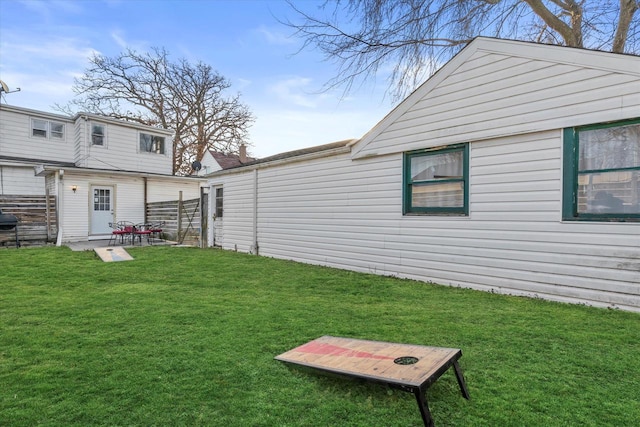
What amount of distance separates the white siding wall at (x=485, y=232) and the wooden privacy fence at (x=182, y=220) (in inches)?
214

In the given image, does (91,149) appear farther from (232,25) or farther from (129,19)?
(232,25)

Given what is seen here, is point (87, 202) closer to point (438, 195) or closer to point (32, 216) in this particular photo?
point (32, 216)

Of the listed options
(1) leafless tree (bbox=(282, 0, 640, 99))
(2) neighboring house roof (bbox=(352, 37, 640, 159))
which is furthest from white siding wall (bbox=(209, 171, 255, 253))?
(2) neighboring house roof (bbox=(352, 37, 640, 159))

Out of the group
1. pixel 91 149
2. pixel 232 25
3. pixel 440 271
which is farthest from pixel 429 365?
pixel 91 149

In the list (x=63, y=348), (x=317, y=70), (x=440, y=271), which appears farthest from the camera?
(x=317, y=70)

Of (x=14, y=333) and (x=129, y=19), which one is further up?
(x=129, y=19)

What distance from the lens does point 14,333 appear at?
135 inches

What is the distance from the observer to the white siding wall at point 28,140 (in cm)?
1398

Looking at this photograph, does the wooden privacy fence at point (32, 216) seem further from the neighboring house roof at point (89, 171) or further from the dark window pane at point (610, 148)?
the dark window pane at point (610, 148)

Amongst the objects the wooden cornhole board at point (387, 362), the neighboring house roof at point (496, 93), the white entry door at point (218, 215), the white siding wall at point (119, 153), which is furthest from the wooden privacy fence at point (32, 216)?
the wooden cornhole board at point (387, 362)

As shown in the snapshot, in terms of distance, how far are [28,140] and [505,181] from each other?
17.6 metres

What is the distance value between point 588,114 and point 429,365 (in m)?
4.24

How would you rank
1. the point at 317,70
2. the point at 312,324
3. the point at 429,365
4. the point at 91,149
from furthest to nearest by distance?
the point at 91,149 < the point at 317,70 < the point at 312,324 < the point at 429,365

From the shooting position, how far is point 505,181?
5.26 metres
